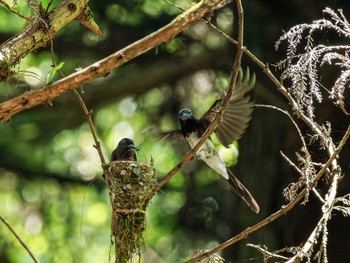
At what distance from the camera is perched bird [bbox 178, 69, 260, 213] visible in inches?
199

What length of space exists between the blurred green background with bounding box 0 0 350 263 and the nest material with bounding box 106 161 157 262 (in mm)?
2185

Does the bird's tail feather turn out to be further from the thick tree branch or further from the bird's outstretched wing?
the thick tree branch

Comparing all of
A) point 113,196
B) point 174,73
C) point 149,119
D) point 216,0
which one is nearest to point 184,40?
point 174,73

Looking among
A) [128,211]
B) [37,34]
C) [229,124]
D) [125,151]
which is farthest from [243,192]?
[37,34]

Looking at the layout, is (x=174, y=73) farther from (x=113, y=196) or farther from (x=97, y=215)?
(x=113, y=196)

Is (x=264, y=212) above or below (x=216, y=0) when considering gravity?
above

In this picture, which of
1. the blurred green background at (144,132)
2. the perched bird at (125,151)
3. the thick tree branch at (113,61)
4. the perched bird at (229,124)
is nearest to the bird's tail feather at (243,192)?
the perched bird at (229,124)

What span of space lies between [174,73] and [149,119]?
18.0 inches

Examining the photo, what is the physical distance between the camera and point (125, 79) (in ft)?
21.0

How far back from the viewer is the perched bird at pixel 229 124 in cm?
505

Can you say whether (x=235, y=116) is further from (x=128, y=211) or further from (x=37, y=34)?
(x=37, y=34)

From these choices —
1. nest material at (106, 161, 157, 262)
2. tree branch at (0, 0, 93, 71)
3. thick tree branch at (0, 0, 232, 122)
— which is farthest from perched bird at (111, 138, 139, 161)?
thick tree branch at (0, 0, 232, 122)

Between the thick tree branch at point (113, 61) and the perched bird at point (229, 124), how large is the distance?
2.40m

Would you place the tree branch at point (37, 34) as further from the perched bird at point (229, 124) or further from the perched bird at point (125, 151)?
the perched bird at point (125, 151)
